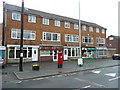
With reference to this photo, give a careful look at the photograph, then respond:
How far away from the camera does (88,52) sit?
129 ft

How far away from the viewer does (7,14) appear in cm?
2641

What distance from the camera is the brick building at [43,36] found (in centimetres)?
2666

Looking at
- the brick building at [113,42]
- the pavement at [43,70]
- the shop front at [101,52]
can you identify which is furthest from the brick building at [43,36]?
the brick building at [113,42]

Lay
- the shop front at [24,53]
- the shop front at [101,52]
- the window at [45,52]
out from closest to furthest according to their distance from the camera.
Answer: the shop front at [24,53], the window at [45,52], the shop front at [101,52]

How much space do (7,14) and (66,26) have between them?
13.1 metres

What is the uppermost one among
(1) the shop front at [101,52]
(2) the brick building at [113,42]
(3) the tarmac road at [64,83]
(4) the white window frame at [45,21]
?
(4) the white window frame at [45,21]

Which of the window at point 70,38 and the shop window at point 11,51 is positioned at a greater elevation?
the window at point 70,38

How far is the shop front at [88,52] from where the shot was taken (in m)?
38.2

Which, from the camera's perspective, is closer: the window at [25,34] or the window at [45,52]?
the window at [25,34]

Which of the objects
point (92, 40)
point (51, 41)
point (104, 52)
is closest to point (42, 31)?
point (51, 41)

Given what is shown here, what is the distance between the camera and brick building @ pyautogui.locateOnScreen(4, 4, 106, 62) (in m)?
26.7

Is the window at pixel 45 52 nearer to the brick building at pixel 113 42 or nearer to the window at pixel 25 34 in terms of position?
the window at pixel 25 34

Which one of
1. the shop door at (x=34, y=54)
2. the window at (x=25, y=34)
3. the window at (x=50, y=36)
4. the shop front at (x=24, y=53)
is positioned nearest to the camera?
the shop front at (x=24, y=53)

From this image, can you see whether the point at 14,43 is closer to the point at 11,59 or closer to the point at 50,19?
the point at 11,59
